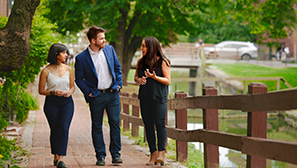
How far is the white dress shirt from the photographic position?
16.8ft

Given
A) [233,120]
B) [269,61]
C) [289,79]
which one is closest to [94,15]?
[233,120]

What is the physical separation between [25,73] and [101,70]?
15.7 ft

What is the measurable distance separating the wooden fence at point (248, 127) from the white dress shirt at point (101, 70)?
1.23m

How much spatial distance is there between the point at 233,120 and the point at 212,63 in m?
18.0

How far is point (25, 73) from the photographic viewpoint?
923 cm

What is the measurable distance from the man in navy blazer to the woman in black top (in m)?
0.41

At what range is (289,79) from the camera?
3073cm

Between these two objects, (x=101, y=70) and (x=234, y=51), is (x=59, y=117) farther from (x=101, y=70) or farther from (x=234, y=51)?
(x=234, y=51)

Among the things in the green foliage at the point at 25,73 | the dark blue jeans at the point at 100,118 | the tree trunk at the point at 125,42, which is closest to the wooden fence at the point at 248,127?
the dark blue jeans at the point at 100,118

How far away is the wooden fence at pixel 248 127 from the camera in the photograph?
3.03 m

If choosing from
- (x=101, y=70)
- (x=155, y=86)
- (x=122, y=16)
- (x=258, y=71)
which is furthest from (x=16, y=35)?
(x=258, y=71)

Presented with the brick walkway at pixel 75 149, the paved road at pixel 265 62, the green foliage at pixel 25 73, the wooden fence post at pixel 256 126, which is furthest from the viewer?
the paved road at pixel 265 62

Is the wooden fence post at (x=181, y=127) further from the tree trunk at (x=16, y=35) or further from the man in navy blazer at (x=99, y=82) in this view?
the tree trunk at (x=16, y=35)

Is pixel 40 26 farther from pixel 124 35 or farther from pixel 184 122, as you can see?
pixel 124 35
